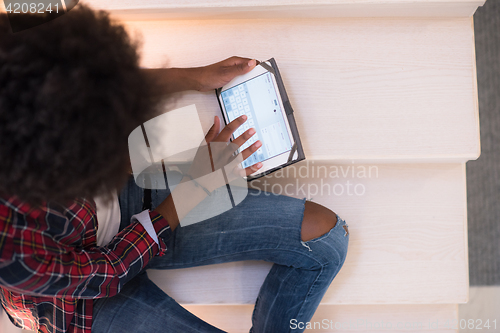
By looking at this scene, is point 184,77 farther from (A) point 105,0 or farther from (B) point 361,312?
(B) point 361,312

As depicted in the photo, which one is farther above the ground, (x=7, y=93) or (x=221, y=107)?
(x=7, y=93)

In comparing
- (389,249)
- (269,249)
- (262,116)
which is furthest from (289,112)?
(389,249)

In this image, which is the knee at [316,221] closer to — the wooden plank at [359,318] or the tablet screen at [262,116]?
the tablet screen at [262,116]

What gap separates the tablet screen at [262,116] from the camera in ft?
2.36

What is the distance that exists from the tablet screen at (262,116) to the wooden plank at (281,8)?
0.49ft

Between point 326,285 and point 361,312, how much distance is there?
0.25 m

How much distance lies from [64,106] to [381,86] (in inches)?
24.8

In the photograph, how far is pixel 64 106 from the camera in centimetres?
40

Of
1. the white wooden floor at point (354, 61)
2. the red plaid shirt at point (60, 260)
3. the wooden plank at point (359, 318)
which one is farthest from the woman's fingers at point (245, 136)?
the wooden plank at point (359, 318)

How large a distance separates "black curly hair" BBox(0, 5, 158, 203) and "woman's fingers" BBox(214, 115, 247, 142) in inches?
9.6

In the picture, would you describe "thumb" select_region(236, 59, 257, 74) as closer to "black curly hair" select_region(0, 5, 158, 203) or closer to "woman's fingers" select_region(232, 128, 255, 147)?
"woman's fingers" select_region(232, 128, 255, 147)

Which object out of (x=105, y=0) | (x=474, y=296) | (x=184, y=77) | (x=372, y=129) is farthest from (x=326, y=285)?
(x=105, y=0)

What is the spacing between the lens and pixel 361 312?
3.11ft

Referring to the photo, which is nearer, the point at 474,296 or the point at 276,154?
the point at 276,154
